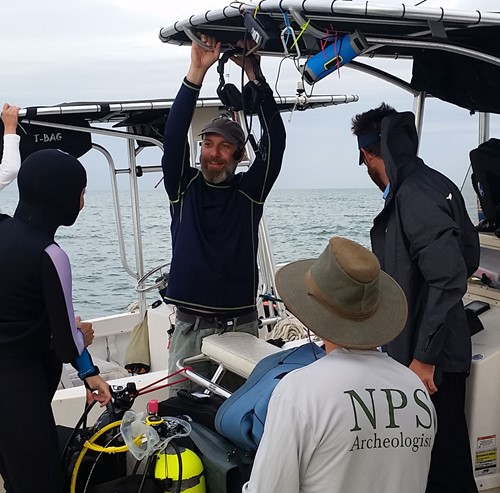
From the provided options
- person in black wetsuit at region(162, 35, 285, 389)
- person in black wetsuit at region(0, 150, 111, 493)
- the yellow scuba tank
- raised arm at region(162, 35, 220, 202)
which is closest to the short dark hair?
person in black wetsuit at region(162, 35, 285, 389)

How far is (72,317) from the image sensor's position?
8.20ft

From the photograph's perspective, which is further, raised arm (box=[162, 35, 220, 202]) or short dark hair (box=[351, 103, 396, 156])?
raised arm (box=[162, 35, 220, 202])

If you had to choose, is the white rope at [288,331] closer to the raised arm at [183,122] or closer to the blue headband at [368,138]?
the raised arm at [183,122]

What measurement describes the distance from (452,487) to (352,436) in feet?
4.65

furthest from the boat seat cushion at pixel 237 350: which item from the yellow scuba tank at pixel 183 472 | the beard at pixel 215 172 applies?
the beard at pixel 215 172

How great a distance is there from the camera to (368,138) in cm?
298

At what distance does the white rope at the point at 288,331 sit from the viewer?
15.4 feet

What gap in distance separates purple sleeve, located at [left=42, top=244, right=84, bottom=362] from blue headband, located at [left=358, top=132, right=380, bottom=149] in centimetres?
133

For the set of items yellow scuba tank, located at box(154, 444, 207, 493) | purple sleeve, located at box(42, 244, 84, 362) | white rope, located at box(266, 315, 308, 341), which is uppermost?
purple sleeve, located at box(42, 244, 84, 362)

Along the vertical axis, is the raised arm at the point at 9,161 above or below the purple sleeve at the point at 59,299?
above

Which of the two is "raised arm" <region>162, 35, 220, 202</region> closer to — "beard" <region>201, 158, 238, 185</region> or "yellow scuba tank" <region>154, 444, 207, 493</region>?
"beard" <region>201, 158, 238, 185</region>

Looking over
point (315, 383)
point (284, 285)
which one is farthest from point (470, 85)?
point (315, 383)

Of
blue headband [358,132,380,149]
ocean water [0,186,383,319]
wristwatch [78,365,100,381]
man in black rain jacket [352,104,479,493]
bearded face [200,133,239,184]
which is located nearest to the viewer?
man in black rain jacket [352,104,479,493]

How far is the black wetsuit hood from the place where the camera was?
2488 mm
